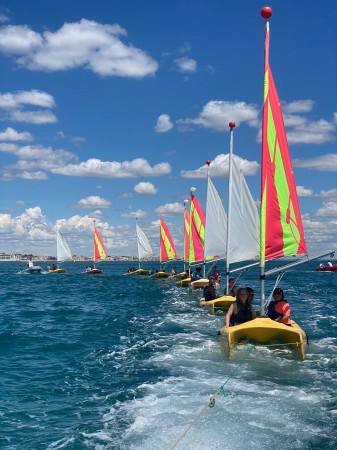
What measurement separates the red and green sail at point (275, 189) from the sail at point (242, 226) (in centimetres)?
667

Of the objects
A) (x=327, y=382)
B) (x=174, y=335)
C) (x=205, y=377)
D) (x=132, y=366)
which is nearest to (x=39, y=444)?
(x=205, y=377)

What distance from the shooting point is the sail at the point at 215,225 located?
97.0 feet

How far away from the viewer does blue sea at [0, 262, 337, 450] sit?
295 inches

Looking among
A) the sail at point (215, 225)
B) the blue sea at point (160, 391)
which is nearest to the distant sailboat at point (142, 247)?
the sail at point (215, 225)

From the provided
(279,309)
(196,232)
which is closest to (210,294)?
(279,309)

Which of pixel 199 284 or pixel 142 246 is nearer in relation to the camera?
pixel 199 284

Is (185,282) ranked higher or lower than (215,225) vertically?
lower

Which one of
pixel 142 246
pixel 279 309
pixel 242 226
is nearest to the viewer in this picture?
pixel 279 309

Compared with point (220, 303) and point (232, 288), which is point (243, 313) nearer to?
point (220, 303)

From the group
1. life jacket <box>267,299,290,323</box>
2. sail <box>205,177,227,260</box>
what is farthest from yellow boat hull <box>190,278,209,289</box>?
life jacket <box>267,299,290,323</box>

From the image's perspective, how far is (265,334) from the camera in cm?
1212

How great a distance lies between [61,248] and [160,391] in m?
67.8

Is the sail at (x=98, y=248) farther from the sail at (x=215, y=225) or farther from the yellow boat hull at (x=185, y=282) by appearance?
the sail at (x=215, y=225)

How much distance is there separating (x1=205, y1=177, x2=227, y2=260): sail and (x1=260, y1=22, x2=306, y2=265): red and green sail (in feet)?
46.5
